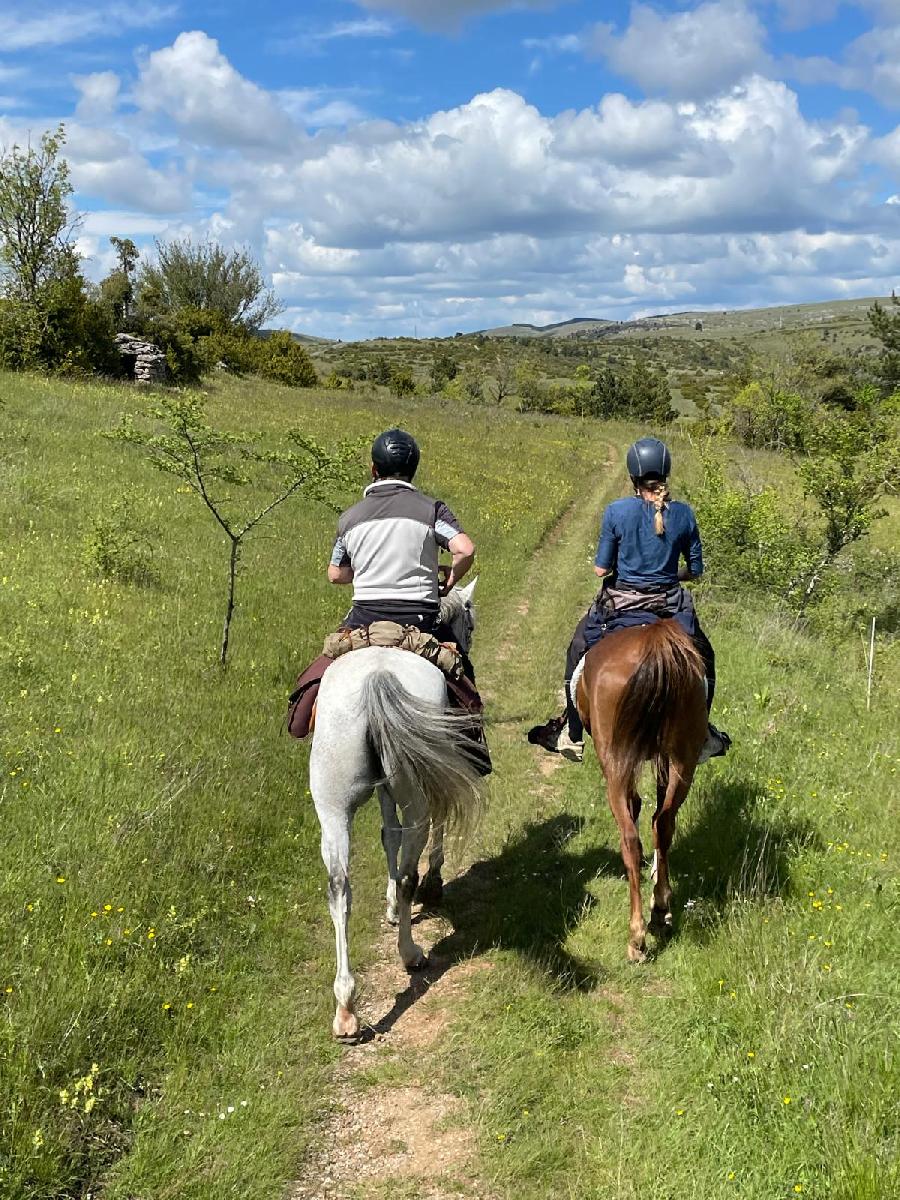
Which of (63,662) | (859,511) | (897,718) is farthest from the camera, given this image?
(859,511)

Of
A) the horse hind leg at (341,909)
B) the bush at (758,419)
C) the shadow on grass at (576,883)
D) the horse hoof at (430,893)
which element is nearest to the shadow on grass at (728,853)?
the shadow on grass at (576,883)

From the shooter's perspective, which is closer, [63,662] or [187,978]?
[187,978]

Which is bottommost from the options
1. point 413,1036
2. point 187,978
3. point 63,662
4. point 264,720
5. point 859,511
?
point 413,1036

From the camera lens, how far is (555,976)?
4.89 metres

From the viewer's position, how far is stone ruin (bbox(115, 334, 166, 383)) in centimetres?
3180

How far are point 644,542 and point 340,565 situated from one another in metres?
2.28

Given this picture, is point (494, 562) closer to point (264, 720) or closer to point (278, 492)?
point (278, 492)

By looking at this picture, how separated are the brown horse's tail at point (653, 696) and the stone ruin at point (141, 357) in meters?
30.7

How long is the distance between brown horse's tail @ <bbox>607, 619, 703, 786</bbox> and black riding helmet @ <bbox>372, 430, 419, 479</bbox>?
6.32 ft

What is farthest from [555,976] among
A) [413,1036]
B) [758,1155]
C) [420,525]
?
[420,525]

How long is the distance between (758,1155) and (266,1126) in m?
2.22

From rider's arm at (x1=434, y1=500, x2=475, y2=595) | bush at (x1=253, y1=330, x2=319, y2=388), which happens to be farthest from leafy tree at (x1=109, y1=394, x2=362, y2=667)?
bush at (x1=253, y1=330, x2=319, y2=388)

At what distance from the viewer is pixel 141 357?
32.1 metres

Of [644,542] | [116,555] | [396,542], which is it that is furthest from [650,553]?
[116,555]
